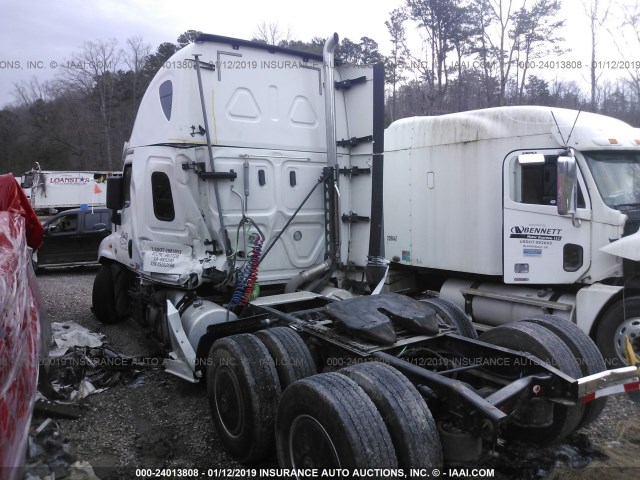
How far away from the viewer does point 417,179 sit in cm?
752

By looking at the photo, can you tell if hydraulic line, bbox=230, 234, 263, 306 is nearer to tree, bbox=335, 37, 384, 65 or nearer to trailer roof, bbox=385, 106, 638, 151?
trailer roof, bbox=385, 106, 638, 151

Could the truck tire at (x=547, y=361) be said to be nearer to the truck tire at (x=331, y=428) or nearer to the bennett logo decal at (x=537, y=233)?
the truck tire at (x=331, y=428)

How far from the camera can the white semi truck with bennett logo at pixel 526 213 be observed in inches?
217

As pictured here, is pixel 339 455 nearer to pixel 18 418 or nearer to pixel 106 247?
pixel 18 418

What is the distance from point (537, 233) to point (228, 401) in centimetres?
425

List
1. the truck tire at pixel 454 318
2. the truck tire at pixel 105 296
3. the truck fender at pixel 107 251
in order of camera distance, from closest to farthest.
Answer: the truck tire at pixel 454 318 < the truck fender at pixel 107 251 < the truck tire at pixel 105 296

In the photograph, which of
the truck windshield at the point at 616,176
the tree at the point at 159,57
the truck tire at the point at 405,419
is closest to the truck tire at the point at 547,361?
the truck tire at the point at 405,419

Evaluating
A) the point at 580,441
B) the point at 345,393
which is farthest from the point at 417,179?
the point at 345,393

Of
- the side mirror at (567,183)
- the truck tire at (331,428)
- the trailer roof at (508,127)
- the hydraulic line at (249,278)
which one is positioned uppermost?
the trailer roof at (508,127)

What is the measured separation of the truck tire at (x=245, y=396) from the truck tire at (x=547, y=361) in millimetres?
1703

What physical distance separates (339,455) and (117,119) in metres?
51.9

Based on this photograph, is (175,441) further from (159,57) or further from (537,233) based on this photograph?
(159,57)

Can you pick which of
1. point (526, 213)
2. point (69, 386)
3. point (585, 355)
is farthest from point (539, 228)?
point (69, 386)

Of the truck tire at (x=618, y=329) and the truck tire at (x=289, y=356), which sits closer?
the truck tire at (x=289, y=356)
